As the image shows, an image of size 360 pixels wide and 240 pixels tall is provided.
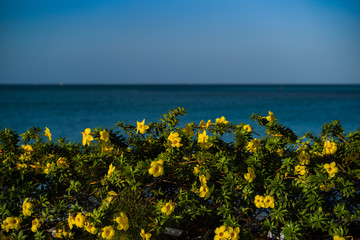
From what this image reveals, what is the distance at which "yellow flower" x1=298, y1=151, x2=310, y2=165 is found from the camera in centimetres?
270

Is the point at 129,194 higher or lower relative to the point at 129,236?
higher

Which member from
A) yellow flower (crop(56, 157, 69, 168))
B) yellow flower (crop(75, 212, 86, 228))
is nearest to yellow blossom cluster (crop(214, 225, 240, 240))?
yellow flower (crop(75, 212, 86, 228))

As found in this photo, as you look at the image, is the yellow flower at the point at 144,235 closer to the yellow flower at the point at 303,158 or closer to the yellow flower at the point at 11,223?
the yellow flower at the point at 11,223

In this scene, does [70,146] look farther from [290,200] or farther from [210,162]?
[290,200]

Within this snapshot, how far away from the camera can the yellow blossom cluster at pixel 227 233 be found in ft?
7.96

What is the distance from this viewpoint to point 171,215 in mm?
2473

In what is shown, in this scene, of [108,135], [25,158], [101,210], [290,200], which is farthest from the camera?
[25,158]

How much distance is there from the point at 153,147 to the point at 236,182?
31.7 inches

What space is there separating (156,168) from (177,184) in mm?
447

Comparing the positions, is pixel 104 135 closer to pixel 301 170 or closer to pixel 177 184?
pixel 177 184

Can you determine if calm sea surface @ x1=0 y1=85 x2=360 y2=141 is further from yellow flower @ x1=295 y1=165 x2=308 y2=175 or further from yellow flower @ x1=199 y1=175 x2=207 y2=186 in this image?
yellow flower @ x1=199 y1=175 x2=207 y2=186

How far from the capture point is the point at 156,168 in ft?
7.88

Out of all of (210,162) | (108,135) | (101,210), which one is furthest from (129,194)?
(210,162)

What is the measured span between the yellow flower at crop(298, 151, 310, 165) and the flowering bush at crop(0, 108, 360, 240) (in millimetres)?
20
